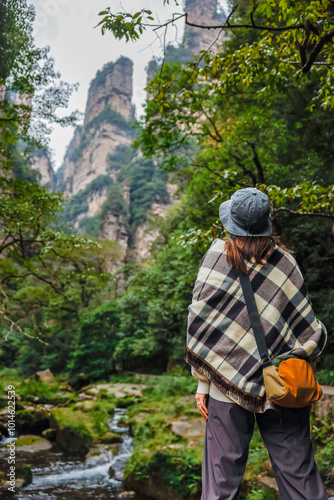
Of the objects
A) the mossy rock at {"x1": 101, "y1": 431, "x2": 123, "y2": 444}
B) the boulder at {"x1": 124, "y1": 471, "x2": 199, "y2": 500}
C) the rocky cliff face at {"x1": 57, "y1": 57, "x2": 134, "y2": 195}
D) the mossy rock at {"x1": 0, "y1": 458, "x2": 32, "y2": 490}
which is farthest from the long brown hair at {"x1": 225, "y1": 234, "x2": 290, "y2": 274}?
the rocky cliff face at {"x1": 57, "y1": 57, "x2": 134, "y2": 195}

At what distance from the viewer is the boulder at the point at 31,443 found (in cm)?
838

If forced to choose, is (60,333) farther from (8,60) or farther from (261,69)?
(261,69)

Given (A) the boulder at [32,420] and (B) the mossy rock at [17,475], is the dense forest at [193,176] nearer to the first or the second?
Answer: (A) the boulder at [32,420]

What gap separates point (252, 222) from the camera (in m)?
1.75

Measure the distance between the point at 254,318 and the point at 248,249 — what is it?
0.34 metres

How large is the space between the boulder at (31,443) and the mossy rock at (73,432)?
0.33m

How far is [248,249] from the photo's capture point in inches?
69.5

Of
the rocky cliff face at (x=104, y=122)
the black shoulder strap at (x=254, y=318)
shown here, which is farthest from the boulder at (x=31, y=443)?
the rocky cliff face at (x=104, y=122)

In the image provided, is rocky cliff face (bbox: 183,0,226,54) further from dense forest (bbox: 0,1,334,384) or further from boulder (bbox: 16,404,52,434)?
boulder (bbox: 16,404,52,434)

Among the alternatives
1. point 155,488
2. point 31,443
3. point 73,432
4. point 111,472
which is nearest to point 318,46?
point 155,488

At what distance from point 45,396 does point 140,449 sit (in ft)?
29.2

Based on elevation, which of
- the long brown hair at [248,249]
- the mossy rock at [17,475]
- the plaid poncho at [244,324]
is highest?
the long brown hair at [248,249]

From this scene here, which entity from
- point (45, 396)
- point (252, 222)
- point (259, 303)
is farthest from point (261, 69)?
point (45, 396)

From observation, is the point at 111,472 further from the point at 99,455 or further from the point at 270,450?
the point at 270,450
